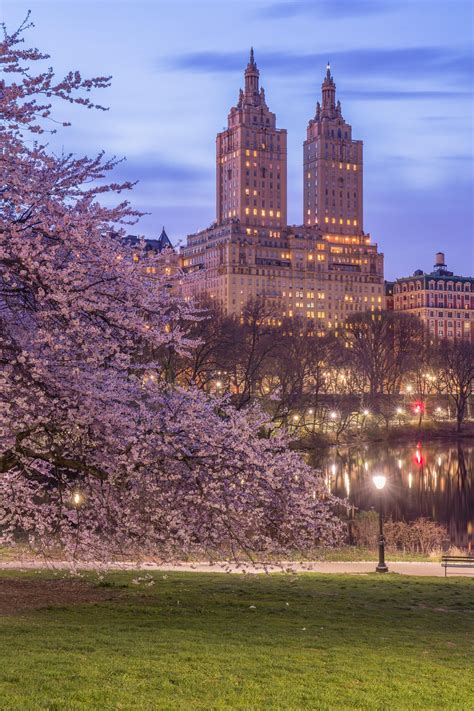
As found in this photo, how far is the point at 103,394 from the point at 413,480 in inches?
2274

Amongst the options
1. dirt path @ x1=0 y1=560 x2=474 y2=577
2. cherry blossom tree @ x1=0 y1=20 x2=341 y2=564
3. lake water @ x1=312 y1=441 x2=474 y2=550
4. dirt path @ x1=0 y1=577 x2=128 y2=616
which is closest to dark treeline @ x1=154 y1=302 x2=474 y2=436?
lake water @ x1=312 y1=441 x2=474 y2=550

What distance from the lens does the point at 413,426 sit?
11394 centimetres

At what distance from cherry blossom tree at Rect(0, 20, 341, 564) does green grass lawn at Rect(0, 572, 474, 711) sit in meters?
1.77

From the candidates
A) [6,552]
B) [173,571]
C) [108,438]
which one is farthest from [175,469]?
[6,552]

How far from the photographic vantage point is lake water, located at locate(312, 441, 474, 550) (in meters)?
54.8

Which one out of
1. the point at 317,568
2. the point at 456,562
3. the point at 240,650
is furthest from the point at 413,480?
the point at 240,650

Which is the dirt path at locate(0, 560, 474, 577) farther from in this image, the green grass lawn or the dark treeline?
the dark treeline

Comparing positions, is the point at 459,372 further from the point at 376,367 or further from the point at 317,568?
the point at 317,568

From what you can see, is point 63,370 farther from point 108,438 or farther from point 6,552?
point 6,552

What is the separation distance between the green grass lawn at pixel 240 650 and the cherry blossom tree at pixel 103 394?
1.77 meters

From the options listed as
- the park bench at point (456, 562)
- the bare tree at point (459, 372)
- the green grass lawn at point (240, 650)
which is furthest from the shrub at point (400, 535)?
the bare tree at point (459, 372)

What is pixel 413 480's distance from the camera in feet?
229

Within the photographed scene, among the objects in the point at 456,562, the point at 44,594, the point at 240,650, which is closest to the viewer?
the point at 240,650

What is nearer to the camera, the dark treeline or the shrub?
the shrub
